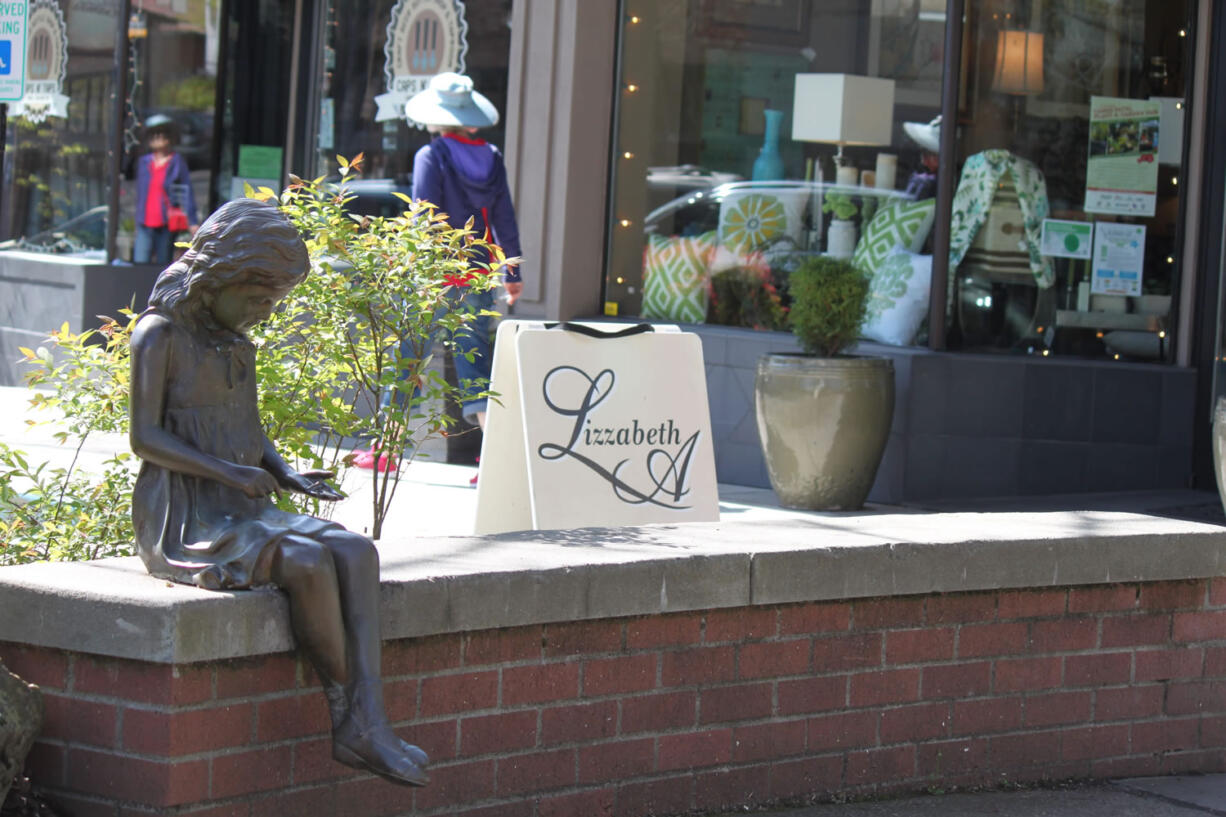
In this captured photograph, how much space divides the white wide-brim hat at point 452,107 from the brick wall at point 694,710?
4.79m

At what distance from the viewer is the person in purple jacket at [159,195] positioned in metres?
13.1

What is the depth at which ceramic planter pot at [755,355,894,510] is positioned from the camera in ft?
27.2

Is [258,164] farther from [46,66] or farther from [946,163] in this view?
[946,163]

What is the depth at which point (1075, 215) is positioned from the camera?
31.0 feet

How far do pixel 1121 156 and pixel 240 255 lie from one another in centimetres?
695

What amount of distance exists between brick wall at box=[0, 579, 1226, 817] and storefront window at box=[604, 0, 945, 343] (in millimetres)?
4384

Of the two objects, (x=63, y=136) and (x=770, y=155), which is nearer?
(x=770, y=155)

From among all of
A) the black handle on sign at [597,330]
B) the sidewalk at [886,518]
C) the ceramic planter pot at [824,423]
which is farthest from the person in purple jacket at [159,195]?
the black handle on sign at [597,330]

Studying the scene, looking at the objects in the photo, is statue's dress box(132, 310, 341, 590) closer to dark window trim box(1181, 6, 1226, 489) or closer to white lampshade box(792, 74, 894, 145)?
white lampshade box(792, 74, 894, 145)

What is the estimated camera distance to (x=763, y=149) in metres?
10.0

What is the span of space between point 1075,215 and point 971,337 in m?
0.96

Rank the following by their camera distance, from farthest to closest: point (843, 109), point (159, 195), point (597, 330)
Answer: point (159, 195) < point (843, 109) < point (597, 330)

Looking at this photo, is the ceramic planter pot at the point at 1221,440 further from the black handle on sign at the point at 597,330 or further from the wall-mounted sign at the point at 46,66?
the wall-mounted sign at the point at 46,66

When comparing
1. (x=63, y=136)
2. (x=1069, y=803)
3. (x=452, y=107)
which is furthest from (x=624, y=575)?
(x=63, y=136)
